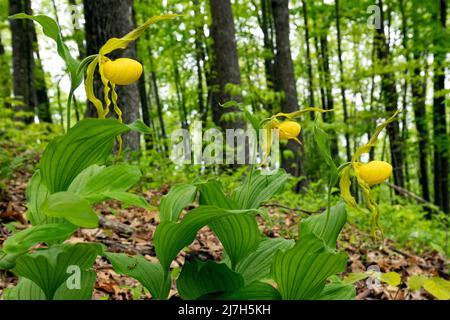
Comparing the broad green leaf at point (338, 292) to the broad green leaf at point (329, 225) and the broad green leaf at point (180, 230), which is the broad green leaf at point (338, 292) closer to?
the broad green leaf at point (329, 225)

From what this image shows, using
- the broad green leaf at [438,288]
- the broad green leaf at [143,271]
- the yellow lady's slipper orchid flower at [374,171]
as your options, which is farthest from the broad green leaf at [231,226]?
the broad green leaf at [438,288]

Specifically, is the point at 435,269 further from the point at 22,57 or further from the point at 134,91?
the point at 22,57

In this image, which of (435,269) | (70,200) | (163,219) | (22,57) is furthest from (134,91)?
(22,57)

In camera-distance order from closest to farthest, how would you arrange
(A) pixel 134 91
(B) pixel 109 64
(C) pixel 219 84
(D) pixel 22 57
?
(B) pixel 109 64, (A) pixel 134 91, (C) pixel 219 84, (D) pixel 22 57

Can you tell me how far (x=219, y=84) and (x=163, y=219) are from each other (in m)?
6.20

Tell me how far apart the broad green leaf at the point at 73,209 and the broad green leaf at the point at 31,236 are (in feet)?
0.33

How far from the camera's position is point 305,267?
1.30 m

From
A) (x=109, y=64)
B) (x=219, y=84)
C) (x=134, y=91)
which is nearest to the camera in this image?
(x=109, y=64)

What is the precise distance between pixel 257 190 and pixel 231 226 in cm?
24

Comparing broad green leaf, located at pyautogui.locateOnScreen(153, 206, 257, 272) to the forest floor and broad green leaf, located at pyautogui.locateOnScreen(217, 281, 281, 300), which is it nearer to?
broad green leaf, located at pyautogui.locateOnScreen(217, 281, 281, 300)

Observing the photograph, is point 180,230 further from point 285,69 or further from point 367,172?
point 285,69

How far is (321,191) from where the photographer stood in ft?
24.8

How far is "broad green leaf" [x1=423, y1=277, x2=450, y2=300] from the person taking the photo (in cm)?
176

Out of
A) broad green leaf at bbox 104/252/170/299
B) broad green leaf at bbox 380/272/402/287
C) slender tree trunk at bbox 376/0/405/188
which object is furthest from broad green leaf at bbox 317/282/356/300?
slender tree trunk at bbox 376/0/405/188
